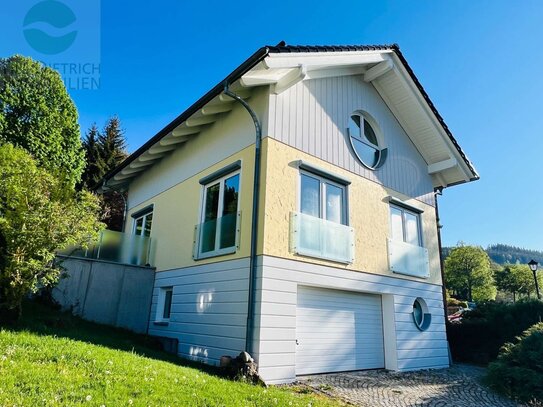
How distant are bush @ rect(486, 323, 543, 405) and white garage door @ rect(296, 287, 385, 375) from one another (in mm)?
2822

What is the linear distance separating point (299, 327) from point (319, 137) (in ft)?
15.6

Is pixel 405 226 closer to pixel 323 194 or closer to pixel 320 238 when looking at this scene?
pixel 323 194

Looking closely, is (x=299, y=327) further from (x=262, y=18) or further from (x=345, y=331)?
(x=262, y=18)

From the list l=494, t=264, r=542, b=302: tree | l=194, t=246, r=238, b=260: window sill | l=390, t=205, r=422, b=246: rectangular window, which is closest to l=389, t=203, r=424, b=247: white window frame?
l=390, t=205, r=422, b=246: rectangular window

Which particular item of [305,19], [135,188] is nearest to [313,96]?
[305,19]

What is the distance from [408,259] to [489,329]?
4817 millimetres

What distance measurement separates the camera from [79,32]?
12.7m

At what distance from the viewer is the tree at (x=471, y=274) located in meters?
48.1

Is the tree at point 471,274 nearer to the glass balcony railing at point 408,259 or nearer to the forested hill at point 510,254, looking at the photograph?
the glass balcony railing at point 408,259

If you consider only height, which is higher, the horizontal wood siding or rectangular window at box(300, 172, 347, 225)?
the horizontal wood siding

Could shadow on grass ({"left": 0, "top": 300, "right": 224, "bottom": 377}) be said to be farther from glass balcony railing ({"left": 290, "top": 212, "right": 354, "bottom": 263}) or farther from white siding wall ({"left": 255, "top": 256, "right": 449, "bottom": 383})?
glass balcony railing ({"left": 290, "top": 212, "right": 354, "bottom": 263})

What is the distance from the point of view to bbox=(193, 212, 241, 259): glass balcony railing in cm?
851

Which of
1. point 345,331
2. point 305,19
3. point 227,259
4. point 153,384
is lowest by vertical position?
point 153,384

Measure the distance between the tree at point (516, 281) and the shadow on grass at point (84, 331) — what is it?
5696cm
